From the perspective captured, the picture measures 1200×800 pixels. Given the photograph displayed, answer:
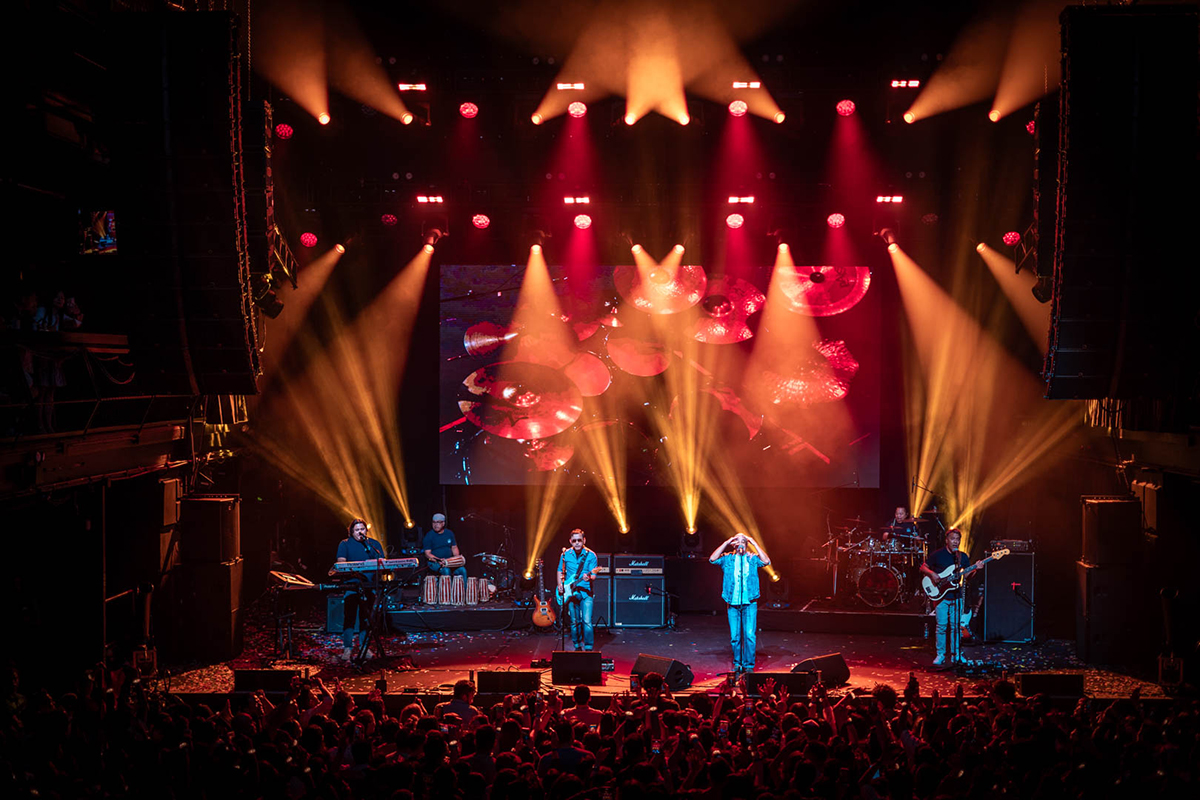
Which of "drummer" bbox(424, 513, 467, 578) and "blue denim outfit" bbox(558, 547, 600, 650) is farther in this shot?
"drummer" bbox(424, 513, 467, 578)

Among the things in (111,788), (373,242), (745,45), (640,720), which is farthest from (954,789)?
(373,242)

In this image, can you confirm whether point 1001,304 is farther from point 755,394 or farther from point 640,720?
point 640,720

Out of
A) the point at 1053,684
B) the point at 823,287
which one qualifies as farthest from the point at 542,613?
the point at 1053,684

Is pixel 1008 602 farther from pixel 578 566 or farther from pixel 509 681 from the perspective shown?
pixel 509 681

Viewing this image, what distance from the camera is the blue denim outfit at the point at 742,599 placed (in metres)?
11.9

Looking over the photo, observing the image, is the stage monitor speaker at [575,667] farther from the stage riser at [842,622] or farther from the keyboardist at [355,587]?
the stage riser at [842,622]

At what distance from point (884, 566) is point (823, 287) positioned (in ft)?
14.1

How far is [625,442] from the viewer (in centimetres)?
1577

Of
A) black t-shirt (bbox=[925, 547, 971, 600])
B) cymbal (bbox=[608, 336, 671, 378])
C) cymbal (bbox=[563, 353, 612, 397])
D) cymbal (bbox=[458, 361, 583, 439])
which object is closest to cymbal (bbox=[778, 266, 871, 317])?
cymbal (bbox=[608, 336, 671, 378])

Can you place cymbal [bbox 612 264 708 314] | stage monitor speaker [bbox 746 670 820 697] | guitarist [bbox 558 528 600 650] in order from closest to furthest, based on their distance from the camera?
stage monitor speaker [bbox 746 670 820 697] < guitarist [bbox 558 528 600 650] < cymbal [bbox 612 264 708 314]

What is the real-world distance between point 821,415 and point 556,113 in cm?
604

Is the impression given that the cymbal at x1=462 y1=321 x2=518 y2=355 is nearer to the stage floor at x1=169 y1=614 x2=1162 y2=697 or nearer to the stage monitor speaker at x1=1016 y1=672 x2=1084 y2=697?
the stage floor at x1=169 y1=614 x2=1162 y2=697

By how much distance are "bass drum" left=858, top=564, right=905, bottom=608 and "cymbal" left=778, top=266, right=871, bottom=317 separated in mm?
3923

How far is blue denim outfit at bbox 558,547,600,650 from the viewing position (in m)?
12.9
